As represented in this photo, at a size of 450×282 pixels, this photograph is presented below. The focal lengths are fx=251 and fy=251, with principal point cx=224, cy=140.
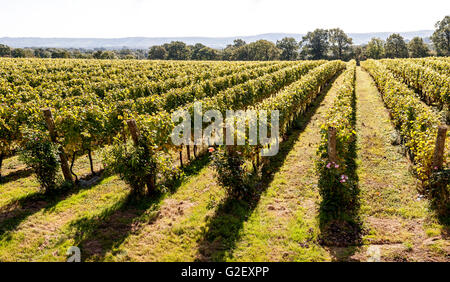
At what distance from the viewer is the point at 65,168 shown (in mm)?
8875

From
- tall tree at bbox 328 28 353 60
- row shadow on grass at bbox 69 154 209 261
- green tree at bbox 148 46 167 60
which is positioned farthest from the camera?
green tree at bbox 148 46 167 60

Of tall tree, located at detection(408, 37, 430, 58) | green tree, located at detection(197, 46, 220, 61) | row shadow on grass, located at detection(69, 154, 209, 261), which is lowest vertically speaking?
row shadow on grass, located at detection(69, 154, 209, 261)

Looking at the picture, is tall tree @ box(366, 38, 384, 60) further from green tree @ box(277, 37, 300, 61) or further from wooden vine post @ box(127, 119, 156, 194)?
wooden vine post @ box(127, 119, 156, 194)

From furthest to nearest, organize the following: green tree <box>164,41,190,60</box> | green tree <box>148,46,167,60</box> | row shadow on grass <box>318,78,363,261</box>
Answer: green tree <box>148,46,167,60</box>, green tree <box>164,41,190,60</box>, row shadow on grass <box>318,78,363,261</box>

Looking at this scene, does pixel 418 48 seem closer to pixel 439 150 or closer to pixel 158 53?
pixel 439 150

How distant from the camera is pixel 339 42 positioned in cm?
9844

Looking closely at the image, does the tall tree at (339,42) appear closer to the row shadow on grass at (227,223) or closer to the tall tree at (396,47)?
the tall tree at (396,47)

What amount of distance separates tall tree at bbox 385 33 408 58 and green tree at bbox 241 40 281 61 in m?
35.9

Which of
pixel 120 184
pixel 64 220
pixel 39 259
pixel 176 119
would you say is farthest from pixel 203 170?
pixel 39 259

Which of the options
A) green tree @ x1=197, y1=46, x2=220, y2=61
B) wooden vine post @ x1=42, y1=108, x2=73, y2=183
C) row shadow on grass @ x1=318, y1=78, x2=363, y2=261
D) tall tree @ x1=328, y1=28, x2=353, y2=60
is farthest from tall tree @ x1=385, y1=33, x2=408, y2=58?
wooden vine post @ x1=42, y1=108, x2=73, y2=183

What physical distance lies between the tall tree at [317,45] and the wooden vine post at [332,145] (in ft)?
339

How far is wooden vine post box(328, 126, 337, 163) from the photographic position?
698 cm

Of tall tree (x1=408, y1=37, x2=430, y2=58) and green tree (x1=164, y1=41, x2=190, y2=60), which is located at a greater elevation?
green tree (x1=164, y1=41, x2=190, y2=60)

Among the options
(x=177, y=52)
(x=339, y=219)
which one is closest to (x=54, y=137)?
(x=339, y=219)
